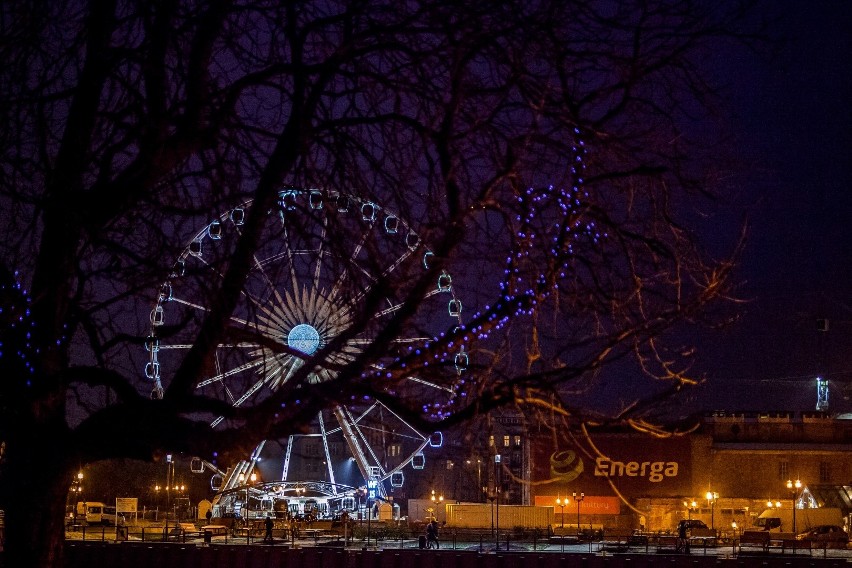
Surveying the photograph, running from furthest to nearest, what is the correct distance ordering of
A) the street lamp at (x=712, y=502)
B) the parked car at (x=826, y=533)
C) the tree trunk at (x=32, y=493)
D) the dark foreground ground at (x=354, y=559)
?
1. the street lamp at (x=712, y=502)
2. the parked car at (x=826, y=533)
3. the dark foreground ground at (x=354, y=559)
4. the tree trunk at (x=32, y=493)

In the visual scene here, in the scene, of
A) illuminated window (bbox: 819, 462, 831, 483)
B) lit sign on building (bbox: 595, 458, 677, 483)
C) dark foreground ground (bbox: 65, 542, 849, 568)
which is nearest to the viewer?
dark foreground ground (bbox: 65, 542, 849, 568)

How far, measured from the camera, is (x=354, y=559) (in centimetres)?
2727

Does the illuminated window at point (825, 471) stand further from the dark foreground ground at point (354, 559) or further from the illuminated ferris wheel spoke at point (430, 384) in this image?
the illuminated ferris wheel spoke at point (430, 384)

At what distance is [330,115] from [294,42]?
47 cm

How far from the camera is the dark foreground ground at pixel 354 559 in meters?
26.1

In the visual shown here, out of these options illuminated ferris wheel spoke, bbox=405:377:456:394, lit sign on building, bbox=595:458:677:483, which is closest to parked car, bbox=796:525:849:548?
lit sign on building, bbox=595:458:677:483

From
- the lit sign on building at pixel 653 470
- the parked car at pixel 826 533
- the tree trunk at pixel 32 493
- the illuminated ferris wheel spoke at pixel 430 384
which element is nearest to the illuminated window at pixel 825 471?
the lit sign on building at pixel 653 470

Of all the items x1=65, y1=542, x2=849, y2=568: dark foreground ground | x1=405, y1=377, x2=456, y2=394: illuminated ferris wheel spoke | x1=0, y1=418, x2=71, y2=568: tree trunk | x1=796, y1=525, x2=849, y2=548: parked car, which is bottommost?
x1=796, y1=525, x2=849, y2=548: parked car

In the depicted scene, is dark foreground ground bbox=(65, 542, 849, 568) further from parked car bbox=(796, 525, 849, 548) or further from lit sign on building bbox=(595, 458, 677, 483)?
lit sign on building bbox=(595, 458, 677, 483)

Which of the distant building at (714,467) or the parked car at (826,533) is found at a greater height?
the distant building at (714,467)

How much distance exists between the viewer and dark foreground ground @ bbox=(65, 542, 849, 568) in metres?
26.1

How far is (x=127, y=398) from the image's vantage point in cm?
626

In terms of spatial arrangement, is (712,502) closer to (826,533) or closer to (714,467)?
(714,467)

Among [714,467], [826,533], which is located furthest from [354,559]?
[714,467]
